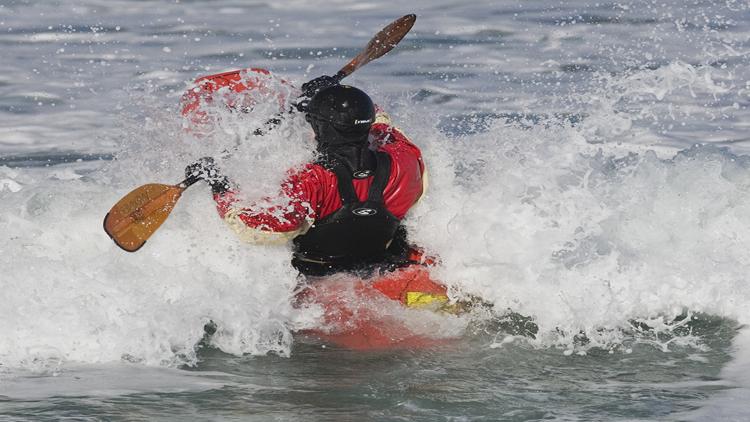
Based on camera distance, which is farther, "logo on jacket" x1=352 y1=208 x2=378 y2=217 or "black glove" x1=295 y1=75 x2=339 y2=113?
"black glove" x1=295 y1=75 x2=339 y2=113

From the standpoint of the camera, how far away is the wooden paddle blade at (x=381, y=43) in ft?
18.3

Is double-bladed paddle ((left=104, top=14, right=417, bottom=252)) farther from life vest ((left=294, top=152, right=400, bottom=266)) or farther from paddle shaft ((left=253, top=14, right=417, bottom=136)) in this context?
paddle shaft ((left=253, top=14, right=417, bottom=136))

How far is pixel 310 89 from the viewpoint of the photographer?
16.5ft

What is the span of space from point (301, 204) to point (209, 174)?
476 millimetres

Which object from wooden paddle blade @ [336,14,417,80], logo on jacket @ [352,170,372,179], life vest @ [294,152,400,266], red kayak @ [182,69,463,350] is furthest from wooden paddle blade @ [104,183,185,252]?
wooden paddle blade @ [336,14,417,80]

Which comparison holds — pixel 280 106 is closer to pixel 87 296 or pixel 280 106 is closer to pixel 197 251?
pixel 197 251

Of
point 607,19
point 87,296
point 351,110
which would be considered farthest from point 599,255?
point 607,19

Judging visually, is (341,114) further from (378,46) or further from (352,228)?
(378,46)

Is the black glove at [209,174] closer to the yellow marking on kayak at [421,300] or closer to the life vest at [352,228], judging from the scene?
the life vest at [352,228]

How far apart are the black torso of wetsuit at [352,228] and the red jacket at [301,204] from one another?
0.10 ft

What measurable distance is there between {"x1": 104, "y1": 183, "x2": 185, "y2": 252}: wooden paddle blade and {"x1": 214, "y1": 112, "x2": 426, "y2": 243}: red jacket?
226 mm

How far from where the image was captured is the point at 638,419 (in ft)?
12.2

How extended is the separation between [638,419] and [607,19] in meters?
8.57

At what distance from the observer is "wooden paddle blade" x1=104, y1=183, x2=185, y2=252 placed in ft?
14.9
